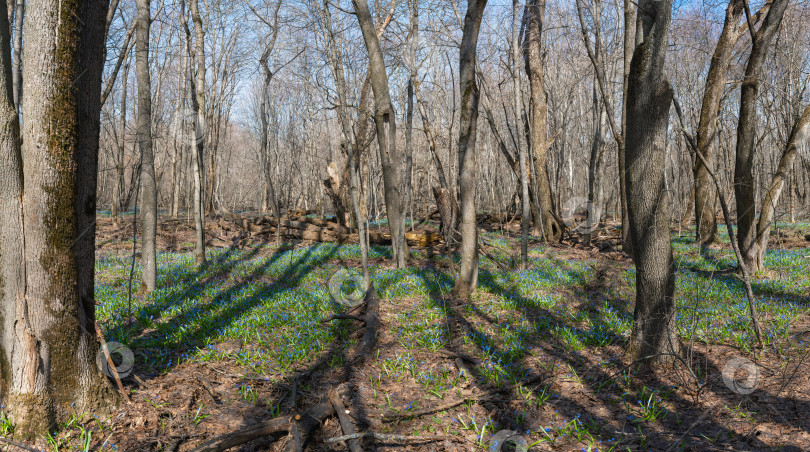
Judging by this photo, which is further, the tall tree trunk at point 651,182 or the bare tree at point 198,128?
the bare tree at point 198,128

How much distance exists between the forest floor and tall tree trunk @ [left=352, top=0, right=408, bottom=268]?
6.06 ft

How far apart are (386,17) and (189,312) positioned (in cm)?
1183

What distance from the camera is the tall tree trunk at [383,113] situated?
9.27 m

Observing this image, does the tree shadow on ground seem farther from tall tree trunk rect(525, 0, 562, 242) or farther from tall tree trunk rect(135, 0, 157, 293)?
tall tree trunk rect(525, 0, 562, 242)

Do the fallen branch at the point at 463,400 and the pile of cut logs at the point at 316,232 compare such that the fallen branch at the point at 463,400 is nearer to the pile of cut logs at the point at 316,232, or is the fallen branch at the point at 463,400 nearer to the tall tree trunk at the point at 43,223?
the tall tree trunk at the point at 43,223

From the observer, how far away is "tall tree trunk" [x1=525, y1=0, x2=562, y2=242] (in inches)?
567

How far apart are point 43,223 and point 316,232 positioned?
42.5 ft

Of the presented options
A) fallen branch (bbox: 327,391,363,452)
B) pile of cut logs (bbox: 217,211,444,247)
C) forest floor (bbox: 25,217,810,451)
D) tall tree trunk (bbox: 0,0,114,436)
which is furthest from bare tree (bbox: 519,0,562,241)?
tall tree trunk (bbox: 0,0,114,436)

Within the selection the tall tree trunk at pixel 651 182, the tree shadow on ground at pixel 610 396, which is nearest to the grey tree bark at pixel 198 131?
the tree shadow on ground at pixel 610 396

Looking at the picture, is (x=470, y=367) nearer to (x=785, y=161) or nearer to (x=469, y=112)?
(x=469, y=112)

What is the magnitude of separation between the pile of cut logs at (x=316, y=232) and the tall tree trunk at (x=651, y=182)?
9832 millimetres

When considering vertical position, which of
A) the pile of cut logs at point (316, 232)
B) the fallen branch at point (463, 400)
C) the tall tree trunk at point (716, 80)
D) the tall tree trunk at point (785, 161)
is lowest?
the fallen branch at point (463, 400)

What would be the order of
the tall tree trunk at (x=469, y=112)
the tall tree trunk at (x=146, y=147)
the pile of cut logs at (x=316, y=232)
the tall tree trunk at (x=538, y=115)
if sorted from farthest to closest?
the pile of cut logs at (x=316, y=232)
the tall tree trunk at (x=538, y=115)
the tall tree trunk at (x=146, y=147)
the tall tree trunk at (x=469, y=112)

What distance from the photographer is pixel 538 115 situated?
14.8 metres
